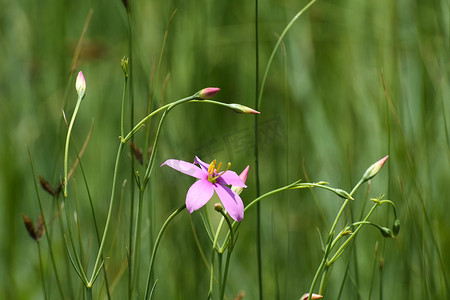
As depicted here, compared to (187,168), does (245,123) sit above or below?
above

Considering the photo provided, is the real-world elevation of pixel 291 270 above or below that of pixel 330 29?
below

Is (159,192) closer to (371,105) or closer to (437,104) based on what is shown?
(371,105)

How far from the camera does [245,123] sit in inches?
107

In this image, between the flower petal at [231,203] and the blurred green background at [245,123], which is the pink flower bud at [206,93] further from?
the blurred green background at [245,123]

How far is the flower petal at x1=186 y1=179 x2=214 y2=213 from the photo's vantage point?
76 centimetres

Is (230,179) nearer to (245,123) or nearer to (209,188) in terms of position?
(209,188)

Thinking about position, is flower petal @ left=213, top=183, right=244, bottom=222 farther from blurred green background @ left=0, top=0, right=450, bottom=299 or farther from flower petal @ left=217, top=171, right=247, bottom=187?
blurred green background @ left=0, top=0, right=450, bottom=299

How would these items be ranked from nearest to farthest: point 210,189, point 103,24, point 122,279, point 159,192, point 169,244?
1. point 210,189
2. point 122,279
3. point 169,244
4. point 159,192
5. point 103,24

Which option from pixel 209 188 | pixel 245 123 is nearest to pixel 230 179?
pixel 209 188

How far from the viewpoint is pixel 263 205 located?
251 centimetres

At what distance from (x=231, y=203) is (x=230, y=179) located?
9 cm

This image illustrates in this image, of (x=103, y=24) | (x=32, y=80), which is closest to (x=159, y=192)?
(x=32, y=80)

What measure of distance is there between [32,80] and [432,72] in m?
1.72

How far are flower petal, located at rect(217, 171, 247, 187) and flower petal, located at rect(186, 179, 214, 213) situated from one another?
0.13 ft
